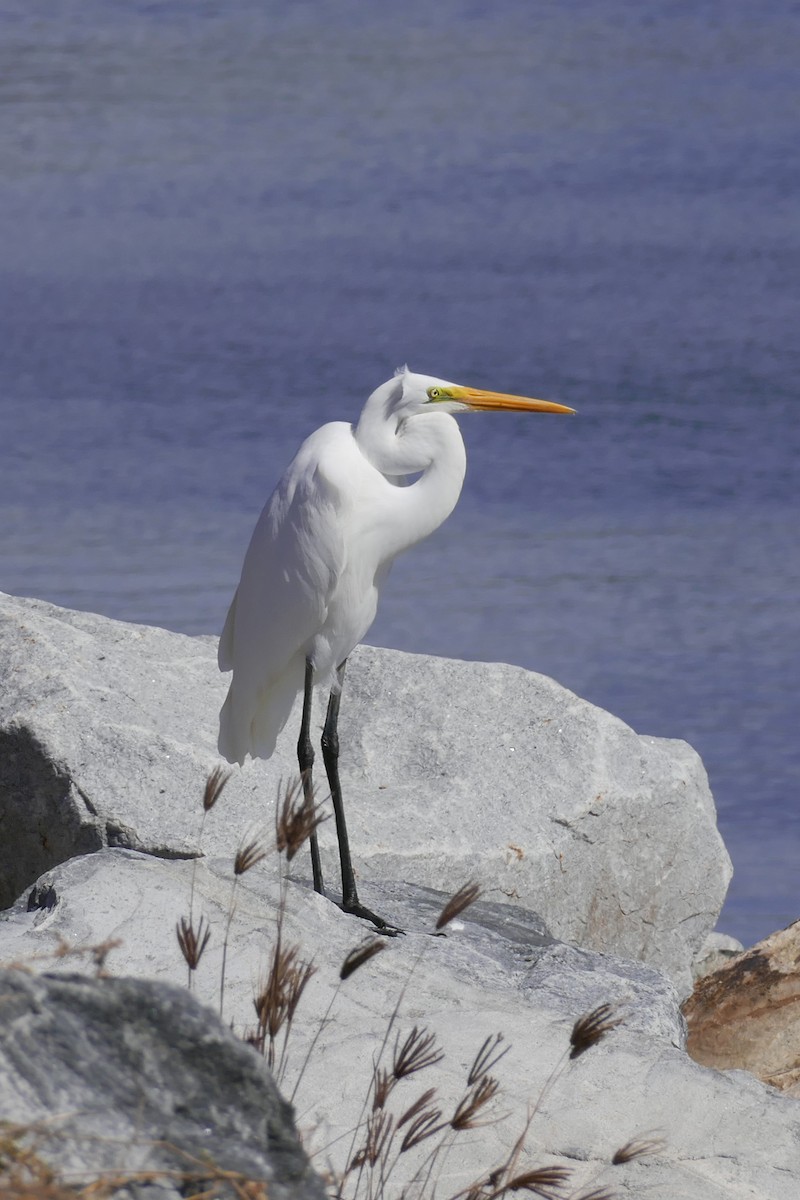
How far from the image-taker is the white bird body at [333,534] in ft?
13.6

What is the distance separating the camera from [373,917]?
3.88 meters

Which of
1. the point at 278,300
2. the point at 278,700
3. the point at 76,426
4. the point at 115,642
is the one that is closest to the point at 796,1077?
the point at 278,700

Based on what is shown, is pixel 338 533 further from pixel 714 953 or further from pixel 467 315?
pixel 467 315

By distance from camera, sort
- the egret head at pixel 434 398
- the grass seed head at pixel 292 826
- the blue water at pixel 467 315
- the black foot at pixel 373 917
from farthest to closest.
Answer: the blue water at pixel 467 315, the egret head at pixel 434 398, the black foot at pixel 373 917, the grass seed head at pixel 292 826

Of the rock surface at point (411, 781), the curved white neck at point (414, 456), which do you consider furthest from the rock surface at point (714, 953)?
the curved white neck at point (414, 456)

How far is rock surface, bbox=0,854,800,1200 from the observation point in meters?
2.85

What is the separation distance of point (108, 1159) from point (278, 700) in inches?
109

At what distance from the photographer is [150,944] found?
3219 millimetres

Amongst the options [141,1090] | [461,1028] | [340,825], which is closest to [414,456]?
[340,825]

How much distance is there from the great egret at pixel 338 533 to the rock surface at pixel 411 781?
11.3 inches

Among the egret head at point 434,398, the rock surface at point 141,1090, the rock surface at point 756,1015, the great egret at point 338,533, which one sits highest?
the egret head at point 434,398

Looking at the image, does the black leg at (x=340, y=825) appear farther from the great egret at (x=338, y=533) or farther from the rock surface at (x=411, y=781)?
the rock surface at (x=411, y=781)

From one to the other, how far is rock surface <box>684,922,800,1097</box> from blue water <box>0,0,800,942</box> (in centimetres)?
154

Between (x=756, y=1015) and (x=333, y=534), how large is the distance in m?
1.61
